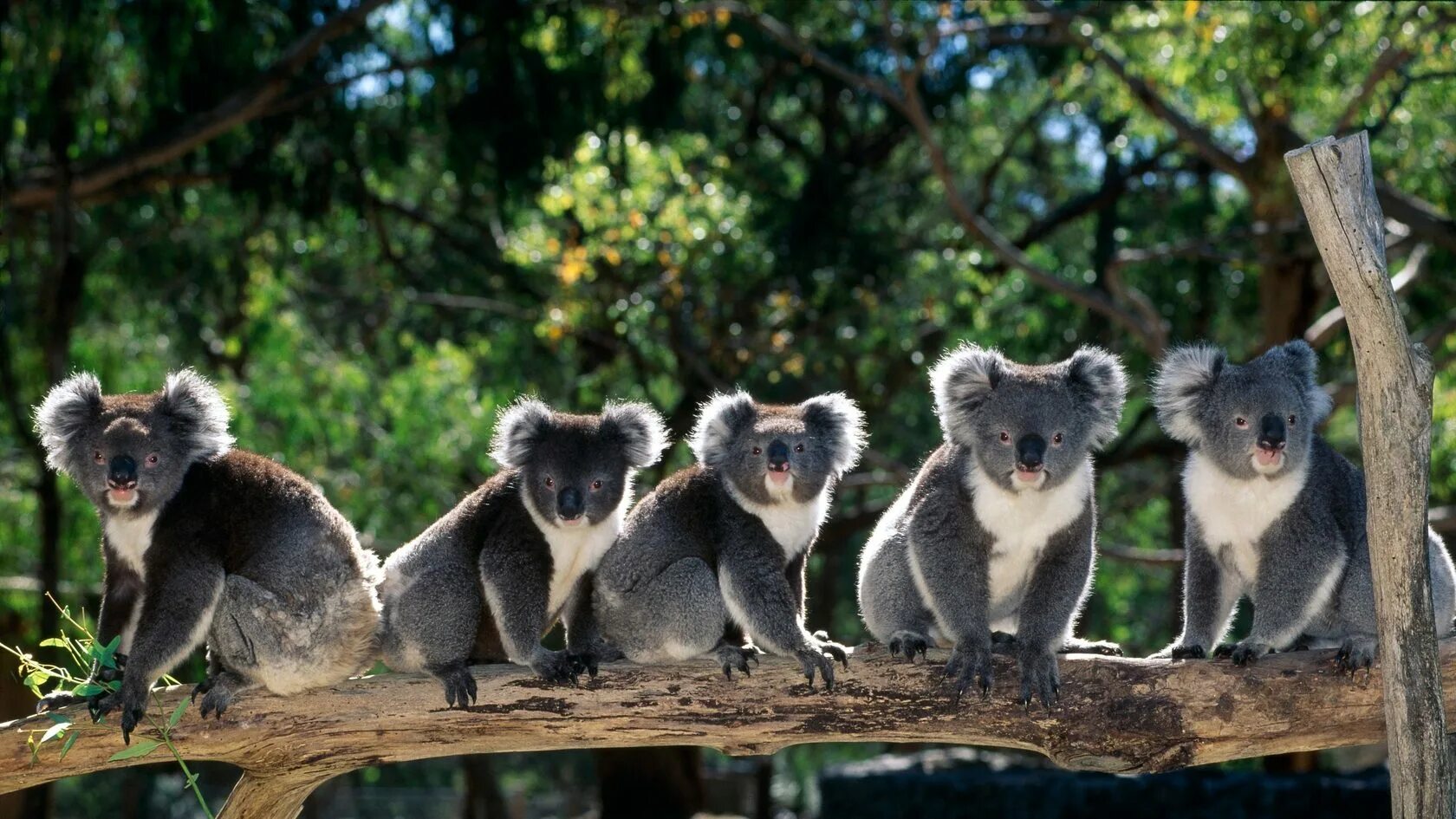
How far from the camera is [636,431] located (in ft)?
21.7

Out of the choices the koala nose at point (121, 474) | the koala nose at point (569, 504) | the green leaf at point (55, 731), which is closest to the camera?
the green leaf at point (55, 731)

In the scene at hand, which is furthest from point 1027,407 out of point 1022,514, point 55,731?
→ point 55,731

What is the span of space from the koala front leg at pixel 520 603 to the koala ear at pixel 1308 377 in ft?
10.8

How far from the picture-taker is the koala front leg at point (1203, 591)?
20.4ft

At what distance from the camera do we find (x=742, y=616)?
20.1ft

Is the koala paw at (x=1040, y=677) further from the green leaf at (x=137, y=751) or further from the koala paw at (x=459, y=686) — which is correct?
the green leaf at (x=137, y=751)

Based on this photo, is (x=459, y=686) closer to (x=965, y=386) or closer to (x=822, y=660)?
(x=822, y=660)

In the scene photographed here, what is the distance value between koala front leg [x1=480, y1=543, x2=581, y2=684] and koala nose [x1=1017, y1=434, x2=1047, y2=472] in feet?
6.62

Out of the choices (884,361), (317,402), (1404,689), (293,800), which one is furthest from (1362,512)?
(317,402)

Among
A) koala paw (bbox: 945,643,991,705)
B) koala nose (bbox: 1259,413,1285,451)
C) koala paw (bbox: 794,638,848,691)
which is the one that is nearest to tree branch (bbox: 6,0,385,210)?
koala paw (bbox: 794,638,848,691)

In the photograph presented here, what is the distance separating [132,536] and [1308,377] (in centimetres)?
504

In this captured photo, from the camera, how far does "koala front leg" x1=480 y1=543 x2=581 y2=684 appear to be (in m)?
6.12

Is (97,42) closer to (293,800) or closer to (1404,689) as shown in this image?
(293,800)

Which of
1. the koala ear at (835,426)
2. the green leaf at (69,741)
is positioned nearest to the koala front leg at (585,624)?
the koala ear at (835,426)
